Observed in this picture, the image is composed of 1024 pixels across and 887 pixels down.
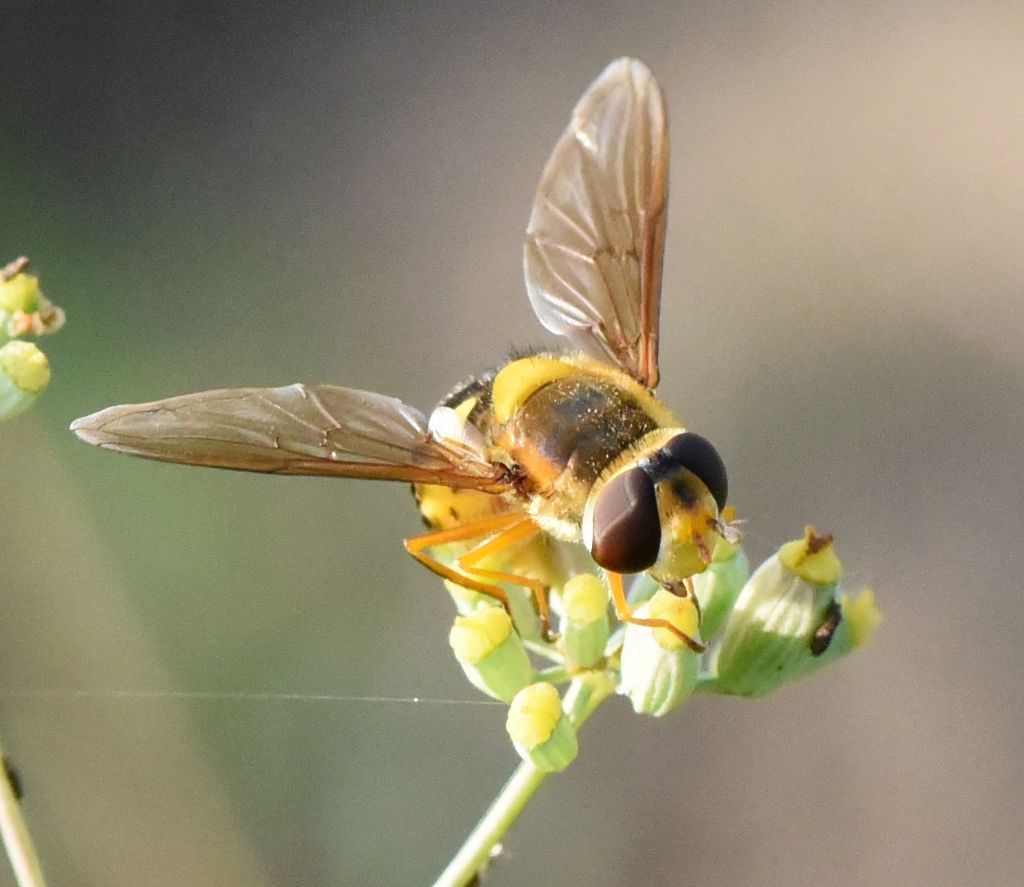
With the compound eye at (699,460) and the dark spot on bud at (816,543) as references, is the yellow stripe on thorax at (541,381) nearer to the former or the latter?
the compound eye at (699,460)

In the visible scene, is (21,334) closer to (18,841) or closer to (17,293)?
(17,293)

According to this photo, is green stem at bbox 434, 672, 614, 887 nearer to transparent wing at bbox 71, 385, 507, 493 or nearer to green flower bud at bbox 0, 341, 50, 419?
transparent wing at bbox 71, 385, 507, 493

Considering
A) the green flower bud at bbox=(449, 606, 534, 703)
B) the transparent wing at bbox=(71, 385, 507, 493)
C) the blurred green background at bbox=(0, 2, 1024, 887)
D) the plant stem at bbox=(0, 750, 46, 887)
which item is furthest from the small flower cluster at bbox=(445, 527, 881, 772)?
the blurred green background at bbox=(0, 2, 1024, 887)

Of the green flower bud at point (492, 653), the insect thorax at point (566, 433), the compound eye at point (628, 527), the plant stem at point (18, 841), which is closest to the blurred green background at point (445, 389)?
the plant stem at point (18, 841)

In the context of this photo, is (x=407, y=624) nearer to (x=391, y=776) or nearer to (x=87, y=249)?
(x=391, y=776)

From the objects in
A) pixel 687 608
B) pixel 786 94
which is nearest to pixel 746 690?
pixel 687 608

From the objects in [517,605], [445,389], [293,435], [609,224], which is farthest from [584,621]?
[445,389]
